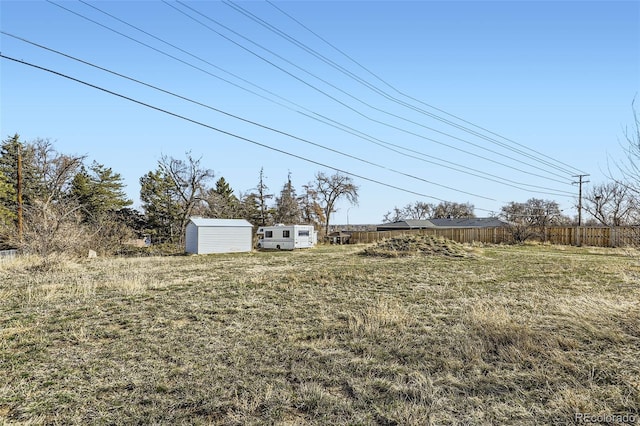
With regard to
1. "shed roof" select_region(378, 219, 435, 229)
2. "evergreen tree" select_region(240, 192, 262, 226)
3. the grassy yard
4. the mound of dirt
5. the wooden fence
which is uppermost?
"evergreen tree" select_region(240, 192, 262, 226)

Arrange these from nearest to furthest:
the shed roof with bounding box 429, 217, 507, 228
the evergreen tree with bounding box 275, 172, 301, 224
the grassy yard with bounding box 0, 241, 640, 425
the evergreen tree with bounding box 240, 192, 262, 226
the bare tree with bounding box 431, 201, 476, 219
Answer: the grassy yard with bounding box 0, 241, 640, 425 → the evergreen tree with bounding box 240, 192, 262, 226 → the evergreen tree with bounding box 275, 172, 301, 224 → the shed roof with bounding box 429, 217, 507, 228 → the bare tree with bounding box 431, 201, 476, 219

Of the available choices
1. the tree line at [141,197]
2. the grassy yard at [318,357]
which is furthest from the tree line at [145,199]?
the grassy yard at [318,357]

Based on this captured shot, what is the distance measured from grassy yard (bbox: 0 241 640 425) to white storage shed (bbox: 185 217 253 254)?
1572 centimetres

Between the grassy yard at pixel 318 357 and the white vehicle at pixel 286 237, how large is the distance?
19.2 metres

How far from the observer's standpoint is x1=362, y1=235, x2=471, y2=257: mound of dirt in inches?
729

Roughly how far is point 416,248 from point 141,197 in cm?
2508

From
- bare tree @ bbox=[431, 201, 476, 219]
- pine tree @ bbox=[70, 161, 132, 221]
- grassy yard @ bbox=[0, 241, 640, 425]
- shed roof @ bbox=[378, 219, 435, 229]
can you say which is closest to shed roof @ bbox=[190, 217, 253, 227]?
pine tree @ bbox=[70, 161, 132, 221]

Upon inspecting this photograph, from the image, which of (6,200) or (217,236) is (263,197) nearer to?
(217,236)

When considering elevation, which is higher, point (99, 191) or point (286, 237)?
point (99, 191)

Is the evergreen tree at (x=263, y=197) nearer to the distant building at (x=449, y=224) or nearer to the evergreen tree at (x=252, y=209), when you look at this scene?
the evergreen tree at (x=252, y=209)

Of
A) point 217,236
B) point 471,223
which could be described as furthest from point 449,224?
point 217,236

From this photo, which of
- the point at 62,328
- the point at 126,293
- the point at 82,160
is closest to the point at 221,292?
the point at 126,293

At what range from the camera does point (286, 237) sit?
2750 cm

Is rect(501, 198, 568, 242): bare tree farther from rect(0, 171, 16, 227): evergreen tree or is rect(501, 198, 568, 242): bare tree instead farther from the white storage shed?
rect(0, 171, 16, 227): evergreen tree
